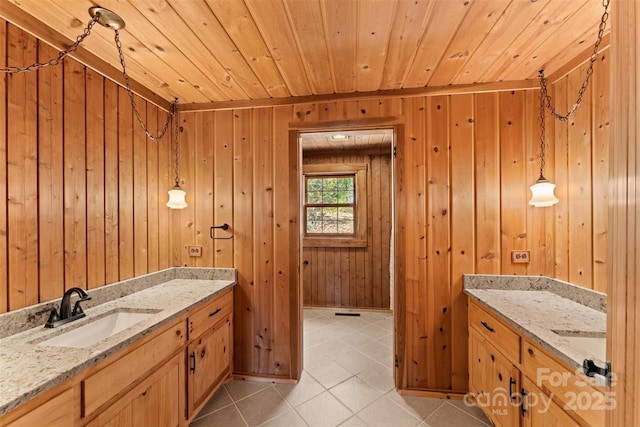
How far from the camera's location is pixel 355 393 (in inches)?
87.6

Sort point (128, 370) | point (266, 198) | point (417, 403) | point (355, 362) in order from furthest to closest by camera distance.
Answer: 1. point (355, 362)
2. point (266, 198)
3. point (417, 403)
4. point (128, 370)

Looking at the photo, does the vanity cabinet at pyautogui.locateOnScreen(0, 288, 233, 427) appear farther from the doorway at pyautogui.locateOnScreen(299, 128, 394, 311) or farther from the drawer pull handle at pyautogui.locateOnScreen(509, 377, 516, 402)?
the doorway at pyautogui.locateOnScreen(299, 128, 394, 311)

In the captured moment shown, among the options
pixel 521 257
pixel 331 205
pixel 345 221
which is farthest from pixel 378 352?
pixel 331 205

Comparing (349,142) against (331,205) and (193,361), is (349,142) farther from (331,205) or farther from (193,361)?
(193,361)

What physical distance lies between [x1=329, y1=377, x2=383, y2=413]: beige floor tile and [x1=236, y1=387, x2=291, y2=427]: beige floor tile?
0.43 meters

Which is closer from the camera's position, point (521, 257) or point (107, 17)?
point (107, 17)

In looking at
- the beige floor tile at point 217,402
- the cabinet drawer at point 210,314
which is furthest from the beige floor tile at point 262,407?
the cabinet drawer at point 210,314

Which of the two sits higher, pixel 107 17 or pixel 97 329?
pixel 107 17

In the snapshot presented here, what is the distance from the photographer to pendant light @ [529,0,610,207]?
5.00 ft

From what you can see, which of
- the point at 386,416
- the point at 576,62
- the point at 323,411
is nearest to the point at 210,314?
the point at 323,411

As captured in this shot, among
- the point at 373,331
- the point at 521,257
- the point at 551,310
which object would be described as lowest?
the point at 373,331

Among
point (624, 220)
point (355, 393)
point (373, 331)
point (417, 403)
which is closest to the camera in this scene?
point (624, 220)

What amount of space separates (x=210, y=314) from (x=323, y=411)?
3.63ft

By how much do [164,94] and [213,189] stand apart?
2.91 feet
